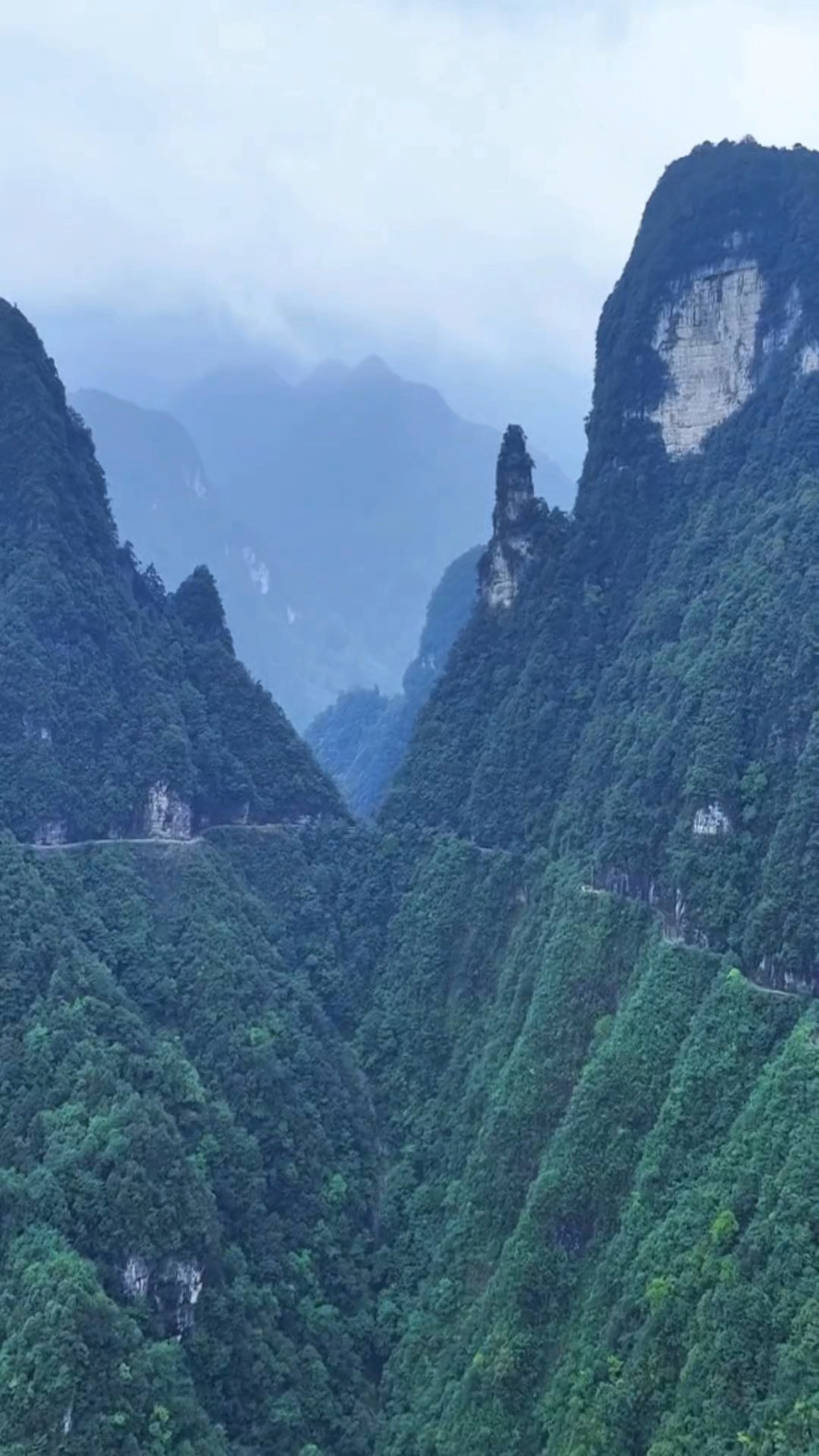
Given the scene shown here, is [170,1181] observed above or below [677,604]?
below

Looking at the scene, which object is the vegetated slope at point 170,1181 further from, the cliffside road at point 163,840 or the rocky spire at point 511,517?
the rocky spire at point 511,517

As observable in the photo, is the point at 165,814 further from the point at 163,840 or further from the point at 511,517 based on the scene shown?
the point at 511,517

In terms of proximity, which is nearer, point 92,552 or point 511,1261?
point 511,1261

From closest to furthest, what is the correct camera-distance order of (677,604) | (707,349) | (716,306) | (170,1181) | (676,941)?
(170,1181)
(676,941)
(677,604)
(716,306)
(707,349)

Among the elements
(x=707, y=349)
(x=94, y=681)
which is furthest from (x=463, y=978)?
(x=707, y=349)

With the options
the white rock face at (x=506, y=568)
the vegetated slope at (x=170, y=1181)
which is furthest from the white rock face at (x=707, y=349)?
the vegetated slope at (x=170, y=1181)

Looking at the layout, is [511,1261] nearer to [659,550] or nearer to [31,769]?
[31,769]

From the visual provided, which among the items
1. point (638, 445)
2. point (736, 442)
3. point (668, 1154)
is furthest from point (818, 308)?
point (668, 1154)
